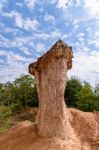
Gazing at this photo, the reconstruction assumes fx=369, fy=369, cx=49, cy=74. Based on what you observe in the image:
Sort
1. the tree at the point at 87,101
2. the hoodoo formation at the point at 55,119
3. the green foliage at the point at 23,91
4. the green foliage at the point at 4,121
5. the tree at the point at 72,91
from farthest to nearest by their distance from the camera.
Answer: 1. the green foliage at the point at 23,91
2. the tree at the point at 72,91
3. the tree at the point at 87,101
4. the green foliage at the point at 4,121
5. the hoodoo formation at the point at 55,119

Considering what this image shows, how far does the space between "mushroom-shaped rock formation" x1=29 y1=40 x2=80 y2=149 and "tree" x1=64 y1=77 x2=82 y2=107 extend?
44240 mm

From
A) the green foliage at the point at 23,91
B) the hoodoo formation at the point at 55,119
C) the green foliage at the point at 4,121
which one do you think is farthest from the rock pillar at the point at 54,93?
the green foliage at the point at 23,91

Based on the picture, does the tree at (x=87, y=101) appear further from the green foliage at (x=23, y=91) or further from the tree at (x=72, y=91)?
the green foliage at (x=23, y=91)

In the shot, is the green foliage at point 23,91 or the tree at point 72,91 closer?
the tree at point 72,91

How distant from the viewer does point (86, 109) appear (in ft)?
153

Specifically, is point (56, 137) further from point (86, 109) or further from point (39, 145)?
point (86, 109)

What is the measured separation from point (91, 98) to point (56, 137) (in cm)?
3711

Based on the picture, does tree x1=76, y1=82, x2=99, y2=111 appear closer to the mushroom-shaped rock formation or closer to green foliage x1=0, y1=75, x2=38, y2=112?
green foliage x1=0, y1=75, x2=38, y2=112

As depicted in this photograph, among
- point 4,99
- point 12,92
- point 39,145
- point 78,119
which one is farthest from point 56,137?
point 12,92

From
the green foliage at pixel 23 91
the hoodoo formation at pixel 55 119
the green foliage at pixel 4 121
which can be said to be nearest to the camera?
the hoodoo formation at pixel 55 119

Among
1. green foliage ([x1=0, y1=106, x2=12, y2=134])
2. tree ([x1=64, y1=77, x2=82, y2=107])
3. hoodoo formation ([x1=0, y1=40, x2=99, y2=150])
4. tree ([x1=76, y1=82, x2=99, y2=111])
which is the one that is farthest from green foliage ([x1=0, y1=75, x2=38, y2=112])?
hoodoo formation ([x1=0, y1=40, x2=99, y2=150])

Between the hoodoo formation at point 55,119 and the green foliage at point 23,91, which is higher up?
the green foliage at point 23,91

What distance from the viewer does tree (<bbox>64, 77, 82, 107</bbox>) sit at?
5641 cm

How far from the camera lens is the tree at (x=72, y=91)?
56406 mm
